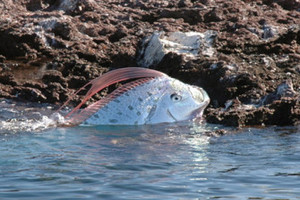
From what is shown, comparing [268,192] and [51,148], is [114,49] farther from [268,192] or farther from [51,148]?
[268,192]

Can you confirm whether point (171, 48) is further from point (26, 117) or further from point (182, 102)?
point (26, 117)

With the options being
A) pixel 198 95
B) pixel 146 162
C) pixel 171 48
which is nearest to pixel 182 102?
pixel 198 95

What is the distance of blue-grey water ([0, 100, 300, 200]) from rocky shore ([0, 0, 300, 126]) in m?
1.10

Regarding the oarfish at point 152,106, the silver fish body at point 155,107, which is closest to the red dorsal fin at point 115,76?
the oarfish at point 152,106

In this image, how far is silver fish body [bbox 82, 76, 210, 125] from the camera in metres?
8.66

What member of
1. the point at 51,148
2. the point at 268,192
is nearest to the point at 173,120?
the point at 51,148

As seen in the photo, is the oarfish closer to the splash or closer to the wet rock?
the splash

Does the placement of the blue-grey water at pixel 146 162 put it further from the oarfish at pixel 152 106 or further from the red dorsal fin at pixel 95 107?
the red dorsal fin at pixel 95 107

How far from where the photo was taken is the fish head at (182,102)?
28.4 ft

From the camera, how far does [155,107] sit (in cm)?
869

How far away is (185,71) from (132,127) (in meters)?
2.08

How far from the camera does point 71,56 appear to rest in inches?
432

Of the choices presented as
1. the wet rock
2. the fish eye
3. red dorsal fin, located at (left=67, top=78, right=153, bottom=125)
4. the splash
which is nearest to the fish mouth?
the fish eye

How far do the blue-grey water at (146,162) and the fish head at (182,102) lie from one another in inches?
9.6
